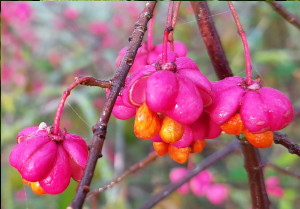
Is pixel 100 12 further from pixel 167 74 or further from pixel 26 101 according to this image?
pixel 167 74

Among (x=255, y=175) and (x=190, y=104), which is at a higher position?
(x=190, y=104)

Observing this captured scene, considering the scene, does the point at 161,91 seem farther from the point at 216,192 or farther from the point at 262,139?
the point at 216,192

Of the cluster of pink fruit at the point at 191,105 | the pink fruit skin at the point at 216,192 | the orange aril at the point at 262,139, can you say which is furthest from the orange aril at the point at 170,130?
the pink fruit skin at the point at 216,192

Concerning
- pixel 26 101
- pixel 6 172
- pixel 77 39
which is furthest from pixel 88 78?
pixel 77 39

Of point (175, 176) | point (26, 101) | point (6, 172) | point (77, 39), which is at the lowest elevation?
point (175, 176)

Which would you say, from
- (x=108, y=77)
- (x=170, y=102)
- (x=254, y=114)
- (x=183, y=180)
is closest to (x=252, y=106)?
(x=254, y=114)

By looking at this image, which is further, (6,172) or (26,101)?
(26,101)

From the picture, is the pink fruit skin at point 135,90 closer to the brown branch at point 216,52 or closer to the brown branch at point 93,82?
the brown branch at point 93,82

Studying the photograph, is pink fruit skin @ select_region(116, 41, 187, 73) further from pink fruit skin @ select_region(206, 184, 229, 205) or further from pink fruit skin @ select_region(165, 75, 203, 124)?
pink fruit skin @ select_region(206, 184, 229, 205)
